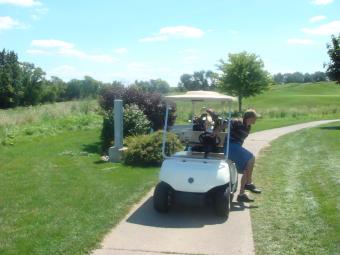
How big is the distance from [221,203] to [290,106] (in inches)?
2002

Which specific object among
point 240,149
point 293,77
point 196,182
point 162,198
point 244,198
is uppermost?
point 293,77

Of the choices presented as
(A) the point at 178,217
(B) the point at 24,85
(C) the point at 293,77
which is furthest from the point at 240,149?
(C) the point at 293,77

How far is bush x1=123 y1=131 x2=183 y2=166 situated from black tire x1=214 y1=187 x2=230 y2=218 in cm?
451

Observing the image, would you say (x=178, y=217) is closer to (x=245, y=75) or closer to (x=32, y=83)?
(x=245, y=75)

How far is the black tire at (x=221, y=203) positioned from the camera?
7121 millimetres

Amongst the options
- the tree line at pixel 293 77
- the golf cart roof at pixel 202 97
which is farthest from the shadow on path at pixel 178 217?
the tree line at pixel 293 77

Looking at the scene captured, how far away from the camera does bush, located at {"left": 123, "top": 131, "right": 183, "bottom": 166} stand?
11633 millimetres

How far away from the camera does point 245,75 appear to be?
119 feet

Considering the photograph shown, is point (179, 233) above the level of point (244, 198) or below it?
below

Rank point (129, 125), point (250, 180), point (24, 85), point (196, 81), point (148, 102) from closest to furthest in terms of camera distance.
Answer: point (250, 180) → point (129, 125) → point (148, 102) → point (196, 81) → point (24, 85)

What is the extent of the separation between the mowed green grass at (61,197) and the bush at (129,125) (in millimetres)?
910

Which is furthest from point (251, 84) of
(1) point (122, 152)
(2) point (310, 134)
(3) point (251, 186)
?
(3) point (251, 186)

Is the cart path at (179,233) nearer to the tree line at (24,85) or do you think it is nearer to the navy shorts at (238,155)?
the navy shorts at (238,155)

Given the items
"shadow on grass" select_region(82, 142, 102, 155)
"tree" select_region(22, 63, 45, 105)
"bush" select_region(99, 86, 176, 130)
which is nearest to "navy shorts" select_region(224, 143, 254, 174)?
"shadow on grass" select_region(82, 142, 102, 155)
